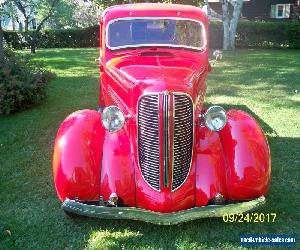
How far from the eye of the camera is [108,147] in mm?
4613

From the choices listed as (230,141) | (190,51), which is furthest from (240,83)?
Result: (230,141)

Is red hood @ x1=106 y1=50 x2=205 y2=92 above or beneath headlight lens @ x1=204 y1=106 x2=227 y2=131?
above

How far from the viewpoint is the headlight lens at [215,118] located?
173 inches

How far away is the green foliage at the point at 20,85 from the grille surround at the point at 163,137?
214 inches

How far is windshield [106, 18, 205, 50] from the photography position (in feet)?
19.4

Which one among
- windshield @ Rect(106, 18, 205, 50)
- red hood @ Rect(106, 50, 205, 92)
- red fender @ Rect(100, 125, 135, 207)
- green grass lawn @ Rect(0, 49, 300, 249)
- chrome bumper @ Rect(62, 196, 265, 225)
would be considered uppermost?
windshield @ Rect(106, 18, 205, 50)

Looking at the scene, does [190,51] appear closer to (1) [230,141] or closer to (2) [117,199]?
(1) [230,141]

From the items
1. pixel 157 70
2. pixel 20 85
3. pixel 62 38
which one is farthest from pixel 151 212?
pixel 62 38

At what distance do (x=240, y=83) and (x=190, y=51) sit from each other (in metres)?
7.23

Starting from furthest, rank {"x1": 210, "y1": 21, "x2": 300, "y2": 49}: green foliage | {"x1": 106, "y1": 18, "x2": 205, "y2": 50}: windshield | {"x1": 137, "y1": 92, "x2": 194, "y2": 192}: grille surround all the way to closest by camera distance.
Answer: {"x1": 210, "y1": 21, "x2": 300, "y2": 49}: green foliage → {"x1": 106, "y1": 18, "x2": 205, "y2": 50}: windshield → {"x1": 137, "y1": 92, "x2": 194, "y2": 192}: grille surround

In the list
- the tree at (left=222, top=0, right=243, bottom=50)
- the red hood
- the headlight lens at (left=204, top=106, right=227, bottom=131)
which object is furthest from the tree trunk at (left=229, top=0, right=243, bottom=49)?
the headlight lens at (left=204, top=106, right=227, bottom=131)

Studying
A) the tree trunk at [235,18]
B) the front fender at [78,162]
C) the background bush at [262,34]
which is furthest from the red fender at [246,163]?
the background bush at [262,34]

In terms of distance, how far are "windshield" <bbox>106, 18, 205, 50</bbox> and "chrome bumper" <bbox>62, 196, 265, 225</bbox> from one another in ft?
8.46

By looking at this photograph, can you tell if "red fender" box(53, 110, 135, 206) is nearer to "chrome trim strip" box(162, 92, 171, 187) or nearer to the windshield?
"chrome trim strip" box(162, 92, 171, 187)
